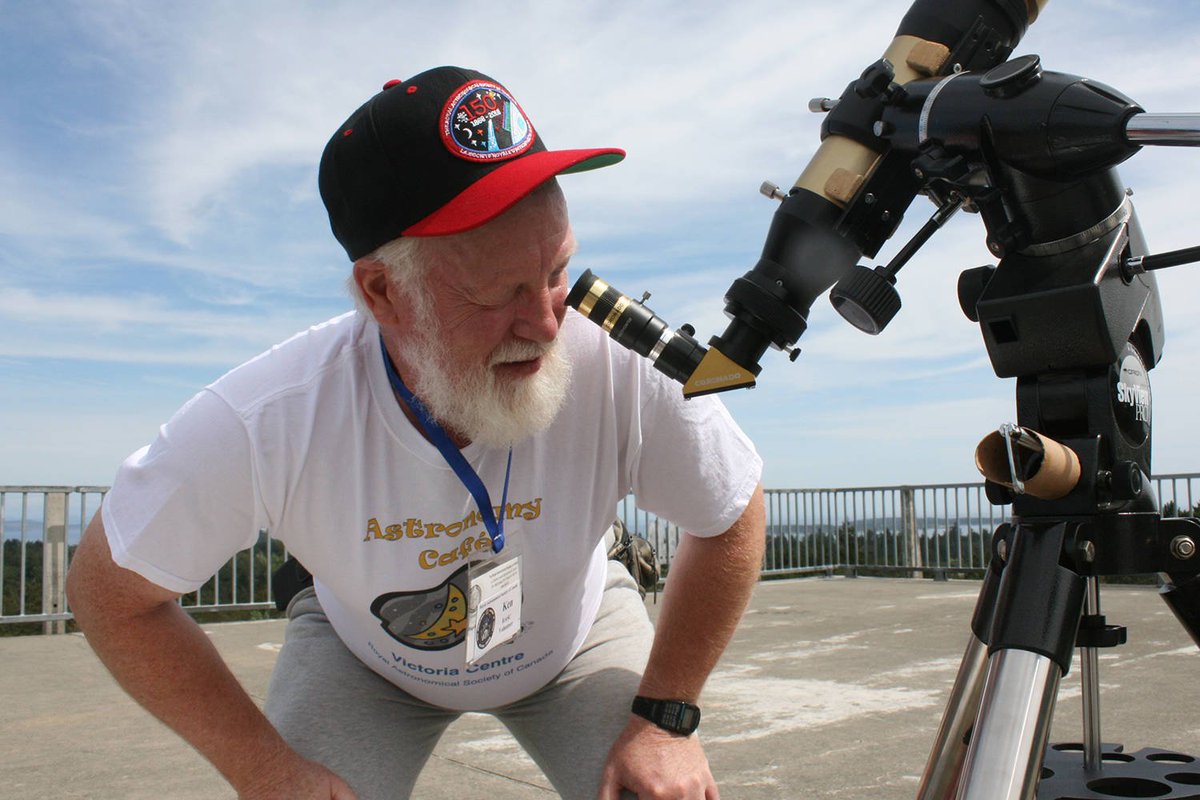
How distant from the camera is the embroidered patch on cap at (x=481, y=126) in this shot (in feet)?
6.33

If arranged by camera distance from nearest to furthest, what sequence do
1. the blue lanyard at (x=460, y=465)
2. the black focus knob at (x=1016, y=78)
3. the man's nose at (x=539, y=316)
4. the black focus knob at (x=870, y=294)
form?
1. the black focus knob at (x=1016, y=78)
2. the black focus knob at (x=870, y=294)
3. the man's nose at (x=539, y=316)
4. the blue lanyard at (x=460, y=465)

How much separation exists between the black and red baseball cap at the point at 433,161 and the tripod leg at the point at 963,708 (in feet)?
3.41

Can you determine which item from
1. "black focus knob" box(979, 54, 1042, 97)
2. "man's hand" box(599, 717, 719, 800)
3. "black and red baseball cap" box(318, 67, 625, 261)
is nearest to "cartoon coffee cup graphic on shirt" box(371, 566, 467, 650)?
"man's hand" box(599, 717, 719, 800)

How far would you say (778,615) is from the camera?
6965 millimetres

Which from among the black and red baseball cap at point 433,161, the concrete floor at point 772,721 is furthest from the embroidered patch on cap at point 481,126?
the concrete floor at point 772,721

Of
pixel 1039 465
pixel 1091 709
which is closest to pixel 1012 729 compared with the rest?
pixel 1039 465

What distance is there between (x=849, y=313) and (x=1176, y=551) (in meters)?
0.48

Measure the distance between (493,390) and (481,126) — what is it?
52 cm

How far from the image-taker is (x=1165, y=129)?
3.54ft

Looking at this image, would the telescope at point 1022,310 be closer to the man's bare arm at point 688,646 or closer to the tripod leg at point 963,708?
the tripod leg at point 963,708

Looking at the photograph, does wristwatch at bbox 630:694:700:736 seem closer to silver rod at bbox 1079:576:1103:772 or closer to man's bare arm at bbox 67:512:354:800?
man's bare arm at bbox 67:512:354:800

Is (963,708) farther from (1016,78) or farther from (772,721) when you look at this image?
(772,721)

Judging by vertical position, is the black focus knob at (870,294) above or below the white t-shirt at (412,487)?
Result: above

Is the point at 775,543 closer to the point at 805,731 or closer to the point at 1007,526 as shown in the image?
the point at 805,731
